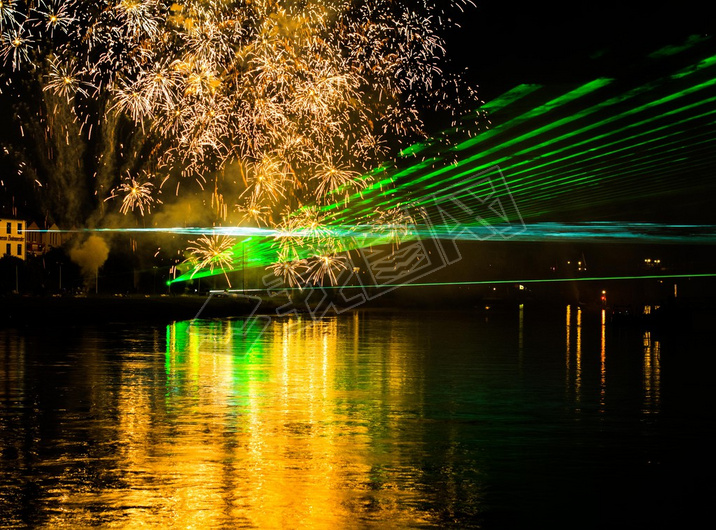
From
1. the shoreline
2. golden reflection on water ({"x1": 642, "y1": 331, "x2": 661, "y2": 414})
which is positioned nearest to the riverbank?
the shoreline

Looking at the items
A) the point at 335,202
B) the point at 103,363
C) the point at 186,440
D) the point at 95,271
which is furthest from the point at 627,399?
the point at 95,271

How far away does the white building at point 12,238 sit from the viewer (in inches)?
3893

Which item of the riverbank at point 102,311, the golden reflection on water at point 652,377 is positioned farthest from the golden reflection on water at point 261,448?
the riverbank at point 102,311

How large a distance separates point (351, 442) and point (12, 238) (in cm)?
9879

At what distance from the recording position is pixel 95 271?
82.6 meters

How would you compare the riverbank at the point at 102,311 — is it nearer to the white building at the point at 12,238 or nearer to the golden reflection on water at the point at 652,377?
the golden reflection on water at the point at 652,377

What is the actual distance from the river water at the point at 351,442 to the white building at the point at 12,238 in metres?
85.2

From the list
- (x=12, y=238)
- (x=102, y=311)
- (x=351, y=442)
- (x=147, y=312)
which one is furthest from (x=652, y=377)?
(x=12, y=238)

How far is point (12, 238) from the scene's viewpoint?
100 meters

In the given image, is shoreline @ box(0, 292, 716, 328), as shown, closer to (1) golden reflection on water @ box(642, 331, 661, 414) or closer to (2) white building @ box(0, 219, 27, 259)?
(1) golden reflection on water @ box(642, 331, 661, 414)

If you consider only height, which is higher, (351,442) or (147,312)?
(147,312)

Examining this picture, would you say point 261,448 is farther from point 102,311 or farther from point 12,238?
point 12,238

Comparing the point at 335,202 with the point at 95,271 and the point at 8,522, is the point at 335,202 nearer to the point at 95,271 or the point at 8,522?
the point at 8,522

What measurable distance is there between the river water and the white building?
85177 millimetres
